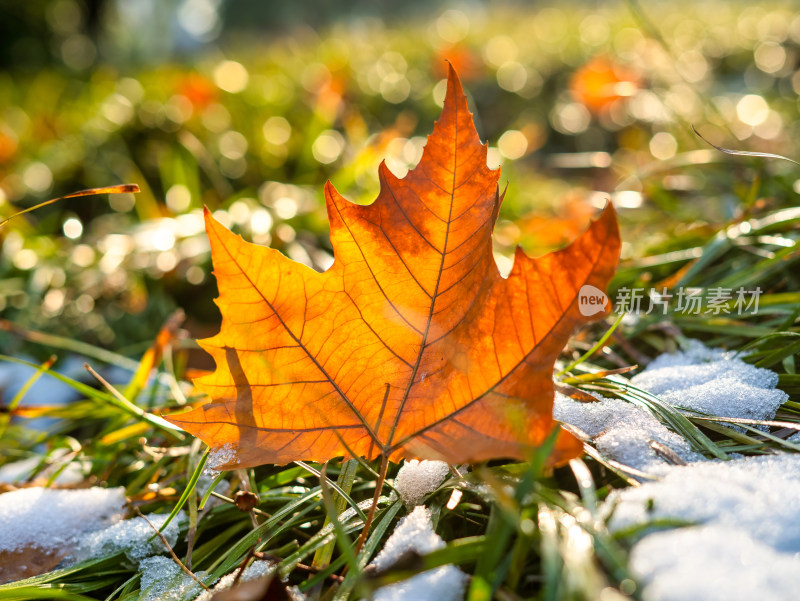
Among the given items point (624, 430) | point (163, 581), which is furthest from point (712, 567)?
point (163, 581)

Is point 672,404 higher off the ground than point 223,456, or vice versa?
point 672,404

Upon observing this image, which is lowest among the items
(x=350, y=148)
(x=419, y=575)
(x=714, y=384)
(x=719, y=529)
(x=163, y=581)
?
(x=163, y=581)

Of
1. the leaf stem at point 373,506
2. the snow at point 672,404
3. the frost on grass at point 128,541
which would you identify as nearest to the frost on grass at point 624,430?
the snow at point 672,404

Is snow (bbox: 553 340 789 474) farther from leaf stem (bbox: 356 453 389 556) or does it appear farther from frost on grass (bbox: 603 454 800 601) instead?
leaf stem (bbox: 356 453 389 556)

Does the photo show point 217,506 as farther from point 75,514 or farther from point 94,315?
point 94,315

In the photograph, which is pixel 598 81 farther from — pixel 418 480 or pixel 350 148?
pixel 418 480

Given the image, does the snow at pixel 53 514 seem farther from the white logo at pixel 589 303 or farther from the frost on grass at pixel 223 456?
Result: the white logo at pixel 589 303
